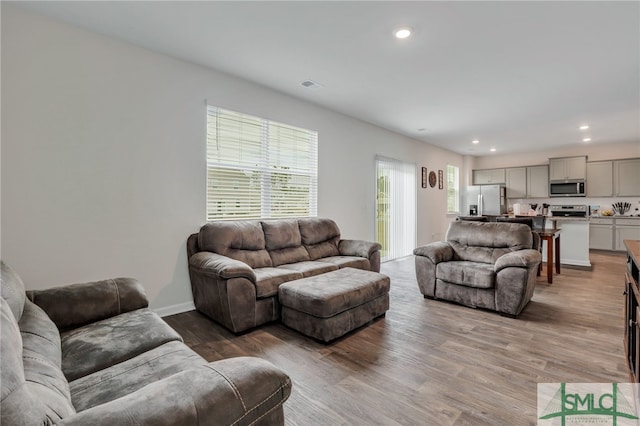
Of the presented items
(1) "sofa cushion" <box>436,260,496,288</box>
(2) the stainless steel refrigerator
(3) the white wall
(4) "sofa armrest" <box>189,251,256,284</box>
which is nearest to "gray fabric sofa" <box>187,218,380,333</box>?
(4) "sofa armrest" <box>189,251,256,284</box>

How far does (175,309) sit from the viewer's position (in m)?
3.14

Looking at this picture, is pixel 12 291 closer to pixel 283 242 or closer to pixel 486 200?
pixel 283 242

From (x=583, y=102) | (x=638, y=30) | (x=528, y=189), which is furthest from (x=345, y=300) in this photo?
(x=528, y=189)

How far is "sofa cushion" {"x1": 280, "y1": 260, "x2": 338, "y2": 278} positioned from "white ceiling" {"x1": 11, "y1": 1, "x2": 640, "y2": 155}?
2.22 meters

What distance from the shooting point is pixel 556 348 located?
7.79ft

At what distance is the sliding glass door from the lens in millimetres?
5957

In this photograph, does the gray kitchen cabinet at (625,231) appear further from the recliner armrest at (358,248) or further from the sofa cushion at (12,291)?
the sofa cushion at (12,291)

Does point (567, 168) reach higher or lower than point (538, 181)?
higher

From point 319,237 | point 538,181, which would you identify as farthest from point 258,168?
point 538,181

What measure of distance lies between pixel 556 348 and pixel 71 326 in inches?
135

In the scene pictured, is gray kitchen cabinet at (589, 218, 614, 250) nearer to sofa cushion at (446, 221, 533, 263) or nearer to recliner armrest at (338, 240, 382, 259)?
sofa cushion at (446, 221, 533, 263)

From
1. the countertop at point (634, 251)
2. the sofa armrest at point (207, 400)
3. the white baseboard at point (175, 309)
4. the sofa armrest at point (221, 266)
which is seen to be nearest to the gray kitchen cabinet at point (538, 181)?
the countertop at point (634, 251)

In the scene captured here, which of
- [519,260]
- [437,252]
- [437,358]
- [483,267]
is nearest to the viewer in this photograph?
[437,358]

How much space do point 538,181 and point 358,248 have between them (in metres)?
6.99
